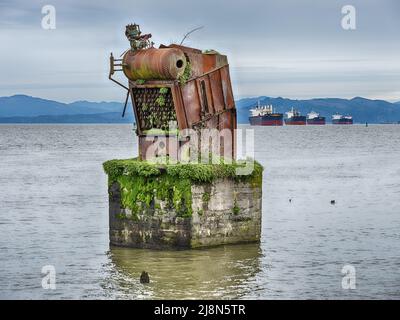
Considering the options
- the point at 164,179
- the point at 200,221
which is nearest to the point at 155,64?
the point at 164,179

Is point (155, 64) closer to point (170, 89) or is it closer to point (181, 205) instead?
point (170, 89)

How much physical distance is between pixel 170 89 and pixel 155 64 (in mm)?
1014

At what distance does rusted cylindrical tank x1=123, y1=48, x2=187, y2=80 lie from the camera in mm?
33062

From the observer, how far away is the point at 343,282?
1183 inches

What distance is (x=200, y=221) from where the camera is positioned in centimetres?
3266

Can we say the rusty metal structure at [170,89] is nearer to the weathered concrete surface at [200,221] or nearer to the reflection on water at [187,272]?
the weathered concrete surface at [200,221]

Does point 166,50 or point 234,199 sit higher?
point 166,50

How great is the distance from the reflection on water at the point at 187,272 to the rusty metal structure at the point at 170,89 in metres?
3.69

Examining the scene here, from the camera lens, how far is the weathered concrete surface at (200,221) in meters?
32.6

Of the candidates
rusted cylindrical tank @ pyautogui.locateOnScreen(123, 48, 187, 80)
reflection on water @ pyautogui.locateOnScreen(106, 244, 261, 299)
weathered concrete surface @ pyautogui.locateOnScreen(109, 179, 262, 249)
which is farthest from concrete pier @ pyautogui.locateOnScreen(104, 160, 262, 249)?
rusted cylindrical tank @ pyautogui.locateOnScreen(123, 48, 187, 80)

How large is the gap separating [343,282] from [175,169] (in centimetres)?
678

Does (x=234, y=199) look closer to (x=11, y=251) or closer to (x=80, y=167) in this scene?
(x=11, y=251)
